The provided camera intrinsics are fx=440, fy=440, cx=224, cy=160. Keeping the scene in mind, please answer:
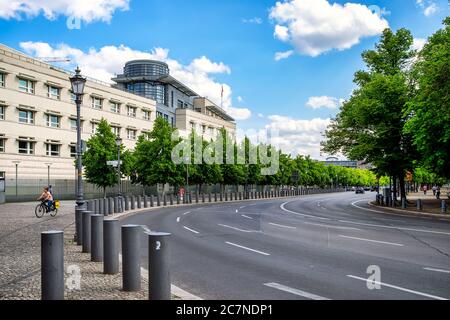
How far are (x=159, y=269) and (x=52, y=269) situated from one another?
144cm

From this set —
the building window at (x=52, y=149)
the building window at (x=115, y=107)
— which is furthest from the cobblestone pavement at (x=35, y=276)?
the building window at (x=115, y=107)

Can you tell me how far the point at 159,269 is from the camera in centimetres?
610

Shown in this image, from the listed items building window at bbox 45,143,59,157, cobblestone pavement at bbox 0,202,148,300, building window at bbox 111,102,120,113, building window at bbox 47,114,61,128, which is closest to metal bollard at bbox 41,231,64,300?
cobblestone pavement at bbox 0,202,148,300

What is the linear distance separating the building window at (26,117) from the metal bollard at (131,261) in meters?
48.6

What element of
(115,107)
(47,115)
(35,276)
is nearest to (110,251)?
(35,276)

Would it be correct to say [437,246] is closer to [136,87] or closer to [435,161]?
[435,161]

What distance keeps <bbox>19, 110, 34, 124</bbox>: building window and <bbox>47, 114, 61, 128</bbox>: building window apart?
251 cm

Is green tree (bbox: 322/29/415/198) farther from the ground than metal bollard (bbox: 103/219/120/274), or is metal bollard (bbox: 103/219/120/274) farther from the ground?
green tree (bbox: 322/29/415/198)

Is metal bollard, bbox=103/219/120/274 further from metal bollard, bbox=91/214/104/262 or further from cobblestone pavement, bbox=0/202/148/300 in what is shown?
metal bollard, bbox=91/214/104/262

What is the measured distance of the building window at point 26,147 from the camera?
167 feet

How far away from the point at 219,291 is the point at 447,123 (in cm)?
2125

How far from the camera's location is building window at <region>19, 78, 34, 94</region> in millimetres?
50250

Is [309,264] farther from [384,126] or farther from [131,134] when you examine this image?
[131,134]
